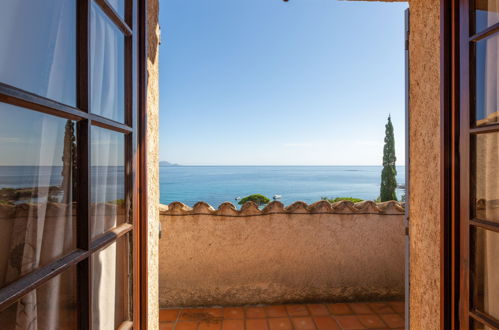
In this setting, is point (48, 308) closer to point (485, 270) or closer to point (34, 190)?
point (34, 190)

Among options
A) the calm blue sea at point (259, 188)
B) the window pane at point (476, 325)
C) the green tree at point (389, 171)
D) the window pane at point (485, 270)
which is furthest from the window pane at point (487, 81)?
the calm blue sea at point (259, 188)

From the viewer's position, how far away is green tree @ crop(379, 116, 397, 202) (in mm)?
10773

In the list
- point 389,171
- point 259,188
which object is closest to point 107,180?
point 389,171

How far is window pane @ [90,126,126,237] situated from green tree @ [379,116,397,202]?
1141cm

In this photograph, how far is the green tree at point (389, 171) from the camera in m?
10.8

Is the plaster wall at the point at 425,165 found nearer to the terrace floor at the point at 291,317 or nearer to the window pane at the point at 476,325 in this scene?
the window pane at the point at 476,325

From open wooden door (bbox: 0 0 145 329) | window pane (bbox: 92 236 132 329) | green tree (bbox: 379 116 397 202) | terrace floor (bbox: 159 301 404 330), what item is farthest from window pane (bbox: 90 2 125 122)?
green tree (bbox: 379 116 397 202)

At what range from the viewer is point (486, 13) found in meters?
0.85

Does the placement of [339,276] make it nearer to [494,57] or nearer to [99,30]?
[494,57]

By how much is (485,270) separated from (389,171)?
1183 centimetres

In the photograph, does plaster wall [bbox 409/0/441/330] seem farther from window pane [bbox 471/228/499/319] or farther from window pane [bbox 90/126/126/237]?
window pane [bbox 90/126/126/237]

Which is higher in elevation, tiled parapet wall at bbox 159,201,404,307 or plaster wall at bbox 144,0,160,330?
plaster wall at bbox 144,0,160,330

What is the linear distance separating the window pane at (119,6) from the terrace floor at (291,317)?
7.45ft

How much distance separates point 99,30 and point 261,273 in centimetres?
231
